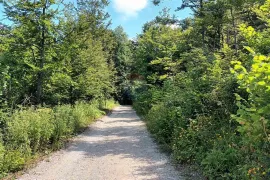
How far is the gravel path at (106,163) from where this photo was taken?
5707 mm

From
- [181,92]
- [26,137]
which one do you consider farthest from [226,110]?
[26,137]

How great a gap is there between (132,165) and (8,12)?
7073 mm

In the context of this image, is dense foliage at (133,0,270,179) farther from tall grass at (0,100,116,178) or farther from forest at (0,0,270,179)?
tall grass at (0,100,116,178)

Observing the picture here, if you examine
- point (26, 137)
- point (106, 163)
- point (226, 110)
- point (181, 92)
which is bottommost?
point (106, 163)

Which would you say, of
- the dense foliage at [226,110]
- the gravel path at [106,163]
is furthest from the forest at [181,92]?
the gravel path at [106,163]

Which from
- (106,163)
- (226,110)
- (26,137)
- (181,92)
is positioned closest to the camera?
(226,110)

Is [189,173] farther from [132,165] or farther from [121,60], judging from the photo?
[121,60]

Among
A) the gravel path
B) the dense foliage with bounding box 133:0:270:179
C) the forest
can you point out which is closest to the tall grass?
the forest

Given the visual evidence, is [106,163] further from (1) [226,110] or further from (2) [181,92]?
(2) [181,92]

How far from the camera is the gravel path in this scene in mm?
5707

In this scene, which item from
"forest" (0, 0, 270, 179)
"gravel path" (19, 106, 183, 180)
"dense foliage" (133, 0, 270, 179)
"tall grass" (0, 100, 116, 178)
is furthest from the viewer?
"tall grass" (0, 100, 116, 178)

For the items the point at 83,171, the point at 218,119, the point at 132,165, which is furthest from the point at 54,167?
the point at 218,119

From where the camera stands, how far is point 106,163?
22.2ft

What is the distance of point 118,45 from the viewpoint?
4531 centimetres
